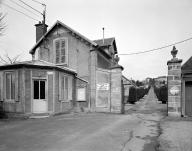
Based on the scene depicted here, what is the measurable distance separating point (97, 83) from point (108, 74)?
4.24 feet

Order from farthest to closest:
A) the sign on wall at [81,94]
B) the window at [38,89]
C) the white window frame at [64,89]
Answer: the sign on wall at [81,94] → the white window frame at [64,89] → the window at [38,89]

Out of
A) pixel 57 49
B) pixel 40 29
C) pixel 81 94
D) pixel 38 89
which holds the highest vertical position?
pixel 40 29

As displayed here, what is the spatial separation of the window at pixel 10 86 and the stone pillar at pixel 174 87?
1156 cm

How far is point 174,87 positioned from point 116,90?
4.31 m

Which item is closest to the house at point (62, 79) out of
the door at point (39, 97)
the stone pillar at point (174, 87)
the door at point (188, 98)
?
the door at point (39, 97)

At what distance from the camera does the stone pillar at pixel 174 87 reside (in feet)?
40.2

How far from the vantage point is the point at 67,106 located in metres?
15.1

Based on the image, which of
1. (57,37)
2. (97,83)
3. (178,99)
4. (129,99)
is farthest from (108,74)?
→ (129,99)

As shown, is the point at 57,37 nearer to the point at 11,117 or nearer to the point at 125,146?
the point at 11,117

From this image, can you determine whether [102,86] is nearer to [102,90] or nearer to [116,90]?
[102,90]

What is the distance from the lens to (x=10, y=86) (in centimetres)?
1350

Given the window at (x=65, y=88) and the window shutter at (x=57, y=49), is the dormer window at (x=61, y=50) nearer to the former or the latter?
the window shutter at (x=57, y=49)

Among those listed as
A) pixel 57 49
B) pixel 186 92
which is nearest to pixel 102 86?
pixel 57 49

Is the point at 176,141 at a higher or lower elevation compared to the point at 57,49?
lower
